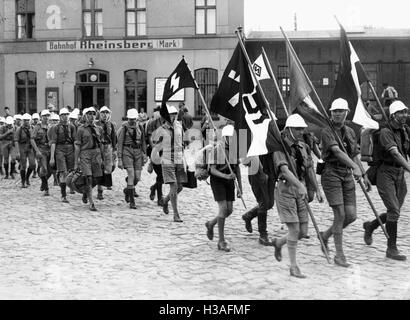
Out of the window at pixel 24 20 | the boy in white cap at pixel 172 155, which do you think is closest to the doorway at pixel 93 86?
the window at pixel 24 20


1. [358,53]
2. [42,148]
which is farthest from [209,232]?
[358,53]

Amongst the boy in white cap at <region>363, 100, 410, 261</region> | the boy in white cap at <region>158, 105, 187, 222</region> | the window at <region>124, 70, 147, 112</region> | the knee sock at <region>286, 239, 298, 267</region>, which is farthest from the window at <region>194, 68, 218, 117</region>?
the knee sock at <region>286, 239, 298, 267</region>

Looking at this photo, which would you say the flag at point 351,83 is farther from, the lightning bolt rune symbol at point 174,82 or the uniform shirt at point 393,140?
the lightning bolt rune symbol at point 174,82

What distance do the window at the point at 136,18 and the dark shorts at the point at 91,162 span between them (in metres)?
17.7

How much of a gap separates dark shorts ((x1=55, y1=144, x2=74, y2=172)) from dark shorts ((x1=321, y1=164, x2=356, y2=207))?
746cm

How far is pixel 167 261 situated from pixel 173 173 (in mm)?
3292

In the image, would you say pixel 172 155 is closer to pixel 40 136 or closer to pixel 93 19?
pixel 40 136

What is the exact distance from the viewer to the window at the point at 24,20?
29625 millimetres

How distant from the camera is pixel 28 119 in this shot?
16.6 meters

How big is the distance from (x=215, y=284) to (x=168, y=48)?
23.1 metres

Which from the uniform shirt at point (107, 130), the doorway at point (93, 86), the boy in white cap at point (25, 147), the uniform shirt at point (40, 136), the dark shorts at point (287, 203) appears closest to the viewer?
the dark shorts at point (287, 203)

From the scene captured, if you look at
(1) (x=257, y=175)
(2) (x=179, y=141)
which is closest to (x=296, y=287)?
(1) (x=257, y=175)

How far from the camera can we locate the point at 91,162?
11883 millimetres
